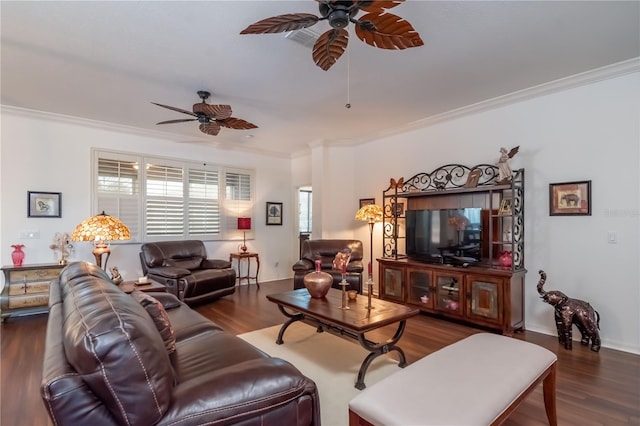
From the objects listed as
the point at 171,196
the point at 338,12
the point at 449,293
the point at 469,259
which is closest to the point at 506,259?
the point at 469,259

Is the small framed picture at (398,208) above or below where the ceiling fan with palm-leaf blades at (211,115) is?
below

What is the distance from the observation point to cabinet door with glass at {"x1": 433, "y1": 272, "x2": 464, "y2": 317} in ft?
13.1

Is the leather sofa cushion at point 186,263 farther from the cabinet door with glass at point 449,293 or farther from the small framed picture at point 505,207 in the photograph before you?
the small framed picture at point 505,207

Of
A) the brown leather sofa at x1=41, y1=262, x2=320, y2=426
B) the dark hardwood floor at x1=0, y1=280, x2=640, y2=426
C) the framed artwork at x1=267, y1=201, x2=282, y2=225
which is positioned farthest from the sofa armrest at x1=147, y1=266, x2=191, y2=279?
the brown leather sofa at x1=41, y1=262, x2=320, y2=426

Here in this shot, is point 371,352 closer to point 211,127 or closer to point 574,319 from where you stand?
point 574,319

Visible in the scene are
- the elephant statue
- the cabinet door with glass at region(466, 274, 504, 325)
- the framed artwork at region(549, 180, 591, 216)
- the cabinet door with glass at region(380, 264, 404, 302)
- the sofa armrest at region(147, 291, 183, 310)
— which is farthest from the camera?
the cabinet door with glass at region(380, 264, 404, 302)

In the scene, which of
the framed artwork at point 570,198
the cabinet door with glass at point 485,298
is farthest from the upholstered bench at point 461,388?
the framed artwork at point 570,198

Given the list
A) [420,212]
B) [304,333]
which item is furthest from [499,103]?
[304,333]

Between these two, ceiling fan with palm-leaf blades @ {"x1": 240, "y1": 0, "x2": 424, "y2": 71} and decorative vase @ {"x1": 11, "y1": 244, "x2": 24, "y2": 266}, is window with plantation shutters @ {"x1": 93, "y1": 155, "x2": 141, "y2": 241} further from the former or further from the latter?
ceiling fan with palm-leaf blades @ {"x1": 240, "y1": 0, "x2": 424, "y2": 71}

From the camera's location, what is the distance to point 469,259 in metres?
4.11

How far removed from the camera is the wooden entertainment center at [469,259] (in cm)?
370

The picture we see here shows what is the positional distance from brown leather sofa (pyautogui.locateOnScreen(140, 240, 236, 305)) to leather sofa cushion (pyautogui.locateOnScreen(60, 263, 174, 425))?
3473mm

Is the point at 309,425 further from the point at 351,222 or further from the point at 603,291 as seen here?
the point at 351,222

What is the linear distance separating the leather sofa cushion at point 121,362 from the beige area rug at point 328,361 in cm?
130
